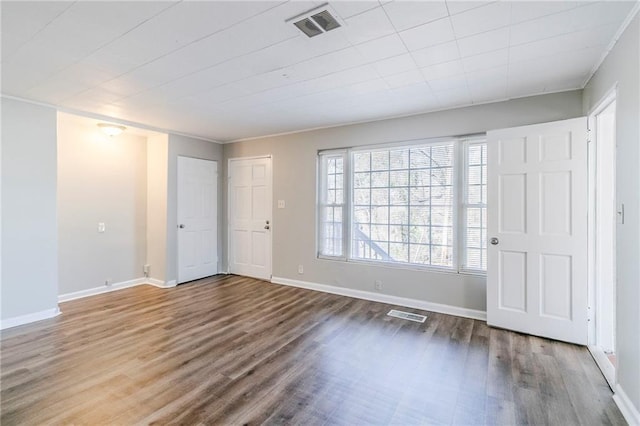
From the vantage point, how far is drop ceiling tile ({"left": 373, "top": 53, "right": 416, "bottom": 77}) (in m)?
2.53

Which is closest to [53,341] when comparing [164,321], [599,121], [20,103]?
[164,321]

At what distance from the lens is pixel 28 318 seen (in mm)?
3463

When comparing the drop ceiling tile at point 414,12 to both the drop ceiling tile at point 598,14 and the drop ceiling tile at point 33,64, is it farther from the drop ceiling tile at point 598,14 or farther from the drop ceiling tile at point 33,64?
the drop ceiling tile at point 33,64

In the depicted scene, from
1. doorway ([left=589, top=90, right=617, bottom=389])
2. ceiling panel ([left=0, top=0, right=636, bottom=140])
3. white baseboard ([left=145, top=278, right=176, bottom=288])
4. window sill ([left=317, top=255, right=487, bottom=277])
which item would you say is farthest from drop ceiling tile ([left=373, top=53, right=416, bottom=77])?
white baseboard ([left=145, top=278, right=176, bottom=288])

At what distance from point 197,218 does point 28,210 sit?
2.30 meters

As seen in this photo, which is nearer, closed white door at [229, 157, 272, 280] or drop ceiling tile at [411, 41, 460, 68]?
drop ceiling tile at [411, 41, 460, 68]

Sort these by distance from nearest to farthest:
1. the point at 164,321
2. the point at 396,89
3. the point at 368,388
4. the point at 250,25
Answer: the point at 250,25 < the point at 368,388 < the point at 396,89 < the point at 164,321

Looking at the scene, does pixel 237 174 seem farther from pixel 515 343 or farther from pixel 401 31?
pixel 515 343

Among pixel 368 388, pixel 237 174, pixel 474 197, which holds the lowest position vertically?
pixel 368 388

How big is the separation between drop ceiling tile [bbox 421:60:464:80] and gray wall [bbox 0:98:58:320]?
14.1ft

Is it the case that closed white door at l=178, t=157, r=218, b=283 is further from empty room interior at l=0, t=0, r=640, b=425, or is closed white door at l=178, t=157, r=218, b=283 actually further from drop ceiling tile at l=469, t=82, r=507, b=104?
drop ceiling tile at l=469, t=82, r=507, b=104

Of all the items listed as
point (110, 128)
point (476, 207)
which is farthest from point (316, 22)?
point (110, 128)

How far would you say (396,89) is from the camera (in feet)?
10.5

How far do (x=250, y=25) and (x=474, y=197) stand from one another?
3087 millimetres
